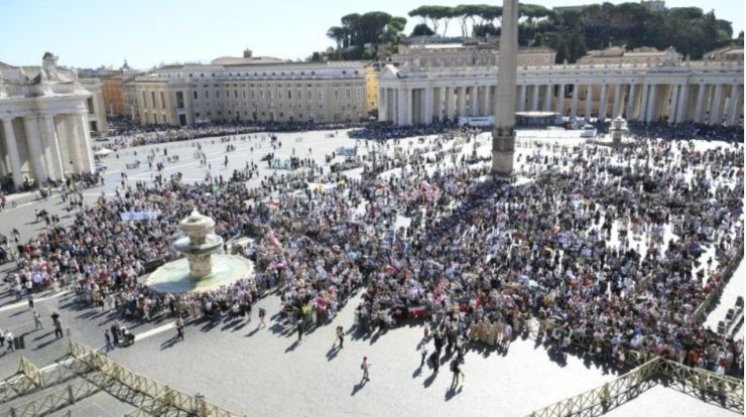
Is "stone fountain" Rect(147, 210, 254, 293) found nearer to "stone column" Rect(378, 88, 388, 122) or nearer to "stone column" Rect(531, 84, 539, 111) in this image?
"stone column" Rect(378, 88, 388, 122)

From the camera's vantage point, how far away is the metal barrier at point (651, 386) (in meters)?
13.1

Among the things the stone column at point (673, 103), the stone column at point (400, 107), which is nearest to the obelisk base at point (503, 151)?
the stone column at point (400, 107)

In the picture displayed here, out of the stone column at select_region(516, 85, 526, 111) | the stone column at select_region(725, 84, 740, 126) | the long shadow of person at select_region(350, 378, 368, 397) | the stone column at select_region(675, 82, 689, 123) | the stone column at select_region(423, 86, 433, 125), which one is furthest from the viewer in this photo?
the stone column at select_region(516, 85, 526, 111)

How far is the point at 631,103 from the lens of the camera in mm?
74625

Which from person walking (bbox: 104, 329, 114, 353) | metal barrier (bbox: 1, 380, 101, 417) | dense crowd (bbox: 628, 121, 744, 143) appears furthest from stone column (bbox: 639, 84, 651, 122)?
metal barrier (bbox: 1, 380, 101, 417)

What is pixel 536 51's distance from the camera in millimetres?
87312

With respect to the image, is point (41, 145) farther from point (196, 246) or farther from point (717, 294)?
point (717, 294)

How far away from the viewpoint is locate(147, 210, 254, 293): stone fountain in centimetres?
2111

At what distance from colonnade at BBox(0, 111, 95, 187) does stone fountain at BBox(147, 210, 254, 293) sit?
2365 cm

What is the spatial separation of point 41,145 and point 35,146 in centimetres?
53

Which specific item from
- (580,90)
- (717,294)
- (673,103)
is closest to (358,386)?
(717,294)

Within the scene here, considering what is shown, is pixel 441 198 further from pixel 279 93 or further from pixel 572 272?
pixel 279 93

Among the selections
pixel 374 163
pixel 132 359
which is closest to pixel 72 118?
pixel 374 163

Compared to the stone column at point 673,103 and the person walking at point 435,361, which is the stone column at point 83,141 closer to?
the person walking at point 435,361
